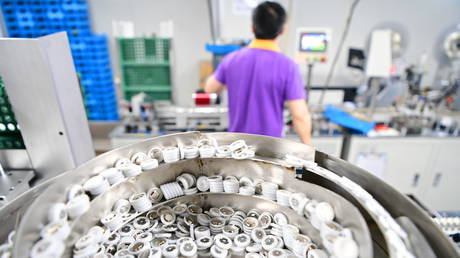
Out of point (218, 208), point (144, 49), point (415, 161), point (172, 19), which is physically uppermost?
point (172, 19)

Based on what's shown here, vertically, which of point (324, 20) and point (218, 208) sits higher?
point (324, 20)

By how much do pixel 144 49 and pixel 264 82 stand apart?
2.35 meters

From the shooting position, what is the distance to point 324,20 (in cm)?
330

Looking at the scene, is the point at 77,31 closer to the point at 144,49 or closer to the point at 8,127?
the point at 144,49

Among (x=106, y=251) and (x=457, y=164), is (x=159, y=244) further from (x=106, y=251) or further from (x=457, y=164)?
(x=457, y=164)

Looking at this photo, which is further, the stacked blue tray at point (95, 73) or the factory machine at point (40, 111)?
the stacked blue tray at point (95, 73)

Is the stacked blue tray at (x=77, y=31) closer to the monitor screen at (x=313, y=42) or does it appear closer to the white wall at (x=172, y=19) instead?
the white wall at (x=172, y=19)

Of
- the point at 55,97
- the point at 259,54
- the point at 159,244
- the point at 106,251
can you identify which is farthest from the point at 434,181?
the point at 55,97

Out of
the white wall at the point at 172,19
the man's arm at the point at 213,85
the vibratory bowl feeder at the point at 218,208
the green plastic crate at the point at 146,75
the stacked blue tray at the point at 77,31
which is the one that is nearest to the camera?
the vibratory bowl feeder at the point at 218,208

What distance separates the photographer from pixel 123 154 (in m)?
0.95

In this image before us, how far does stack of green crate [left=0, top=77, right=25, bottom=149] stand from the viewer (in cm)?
107

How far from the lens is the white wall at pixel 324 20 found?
323 cm

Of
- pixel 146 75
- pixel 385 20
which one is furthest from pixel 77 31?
pixel 385 20

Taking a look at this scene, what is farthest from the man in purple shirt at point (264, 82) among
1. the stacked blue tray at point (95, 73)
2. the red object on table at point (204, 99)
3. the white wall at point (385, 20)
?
the stacked blue tray at point (95, 73)
